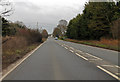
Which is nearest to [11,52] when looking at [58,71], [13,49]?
[13,49]

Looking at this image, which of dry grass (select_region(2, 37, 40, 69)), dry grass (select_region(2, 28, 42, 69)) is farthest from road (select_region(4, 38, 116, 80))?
dry grass (select_region(2, 28, 42, 69))

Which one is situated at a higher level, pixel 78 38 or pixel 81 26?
pixel 81 26

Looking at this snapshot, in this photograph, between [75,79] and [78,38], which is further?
[78,38]

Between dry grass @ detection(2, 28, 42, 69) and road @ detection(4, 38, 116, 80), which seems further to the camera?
dry grass @ detection(2, 28, 42, 69)

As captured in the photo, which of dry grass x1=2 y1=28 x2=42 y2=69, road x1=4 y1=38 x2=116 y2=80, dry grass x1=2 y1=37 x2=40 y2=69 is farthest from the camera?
dry grass x1=2 y1=28 x2=42 y2=69

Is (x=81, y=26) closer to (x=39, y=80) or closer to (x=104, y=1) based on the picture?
(x=104, y=1)

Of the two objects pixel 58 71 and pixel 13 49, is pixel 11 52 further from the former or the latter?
pixel 58 71

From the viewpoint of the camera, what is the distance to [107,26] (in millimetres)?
35031

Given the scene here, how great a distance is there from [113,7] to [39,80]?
110 ft

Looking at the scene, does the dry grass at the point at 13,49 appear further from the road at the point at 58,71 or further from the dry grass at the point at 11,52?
the road at the point at 58,71

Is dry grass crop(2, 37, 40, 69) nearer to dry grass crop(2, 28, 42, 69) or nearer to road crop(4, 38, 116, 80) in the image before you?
dry grass crop(2, 28, 42, 69)

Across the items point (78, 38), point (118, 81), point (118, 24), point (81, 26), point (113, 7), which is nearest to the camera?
point (118, 81)

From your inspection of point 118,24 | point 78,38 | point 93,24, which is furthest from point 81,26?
point 118,24

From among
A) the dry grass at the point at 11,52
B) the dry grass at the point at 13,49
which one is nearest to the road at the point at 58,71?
the dry grass at the point at 11,52
